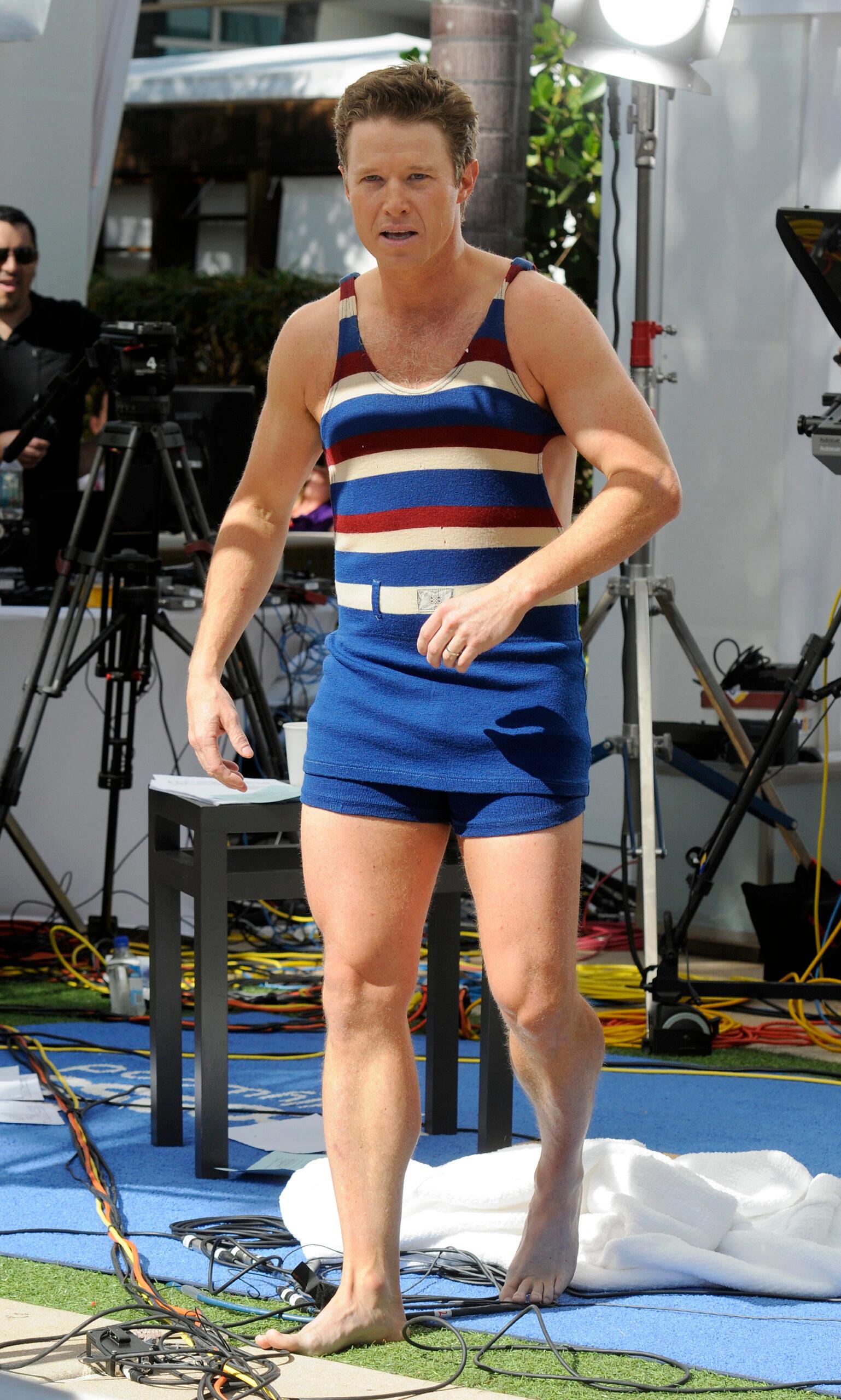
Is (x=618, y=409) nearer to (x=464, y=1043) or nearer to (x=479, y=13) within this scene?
(x=464, y=1043)

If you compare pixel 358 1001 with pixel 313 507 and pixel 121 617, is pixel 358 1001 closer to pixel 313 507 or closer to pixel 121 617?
pixel 121 617

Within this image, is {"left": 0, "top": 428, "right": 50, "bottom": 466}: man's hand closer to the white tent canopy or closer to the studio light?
the studio light

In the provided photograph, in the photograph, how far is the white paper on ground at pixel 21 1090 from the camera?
3541 mm

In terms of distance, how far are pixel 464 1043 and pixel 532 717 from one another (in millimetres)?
2046

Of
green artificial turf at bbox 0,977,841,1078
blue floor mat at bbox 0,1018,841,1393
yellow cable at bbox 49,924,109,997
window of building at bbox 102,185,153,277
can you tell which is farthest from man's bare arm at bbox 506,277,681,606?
window of building at bbox 102,185,153,277

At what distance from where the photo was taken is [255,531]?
237cm

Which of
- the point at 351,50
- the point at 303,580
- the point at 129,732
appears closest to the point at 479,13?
the point at 303,580

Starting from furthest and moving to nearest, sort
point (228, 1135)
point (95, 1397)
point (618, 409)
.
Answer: point (228, 1135) < point (618, 409) < point (95, 1397)

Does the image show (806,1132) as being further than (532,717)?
Yes

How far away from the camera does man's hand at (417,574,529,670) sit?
2.01m

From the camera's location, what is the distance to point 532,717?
224 centimetres

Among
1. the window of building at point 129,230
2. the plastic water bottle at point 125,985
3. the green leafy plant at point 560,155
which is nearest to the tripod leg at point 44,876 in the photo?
the plastic water bottle at point 125,985

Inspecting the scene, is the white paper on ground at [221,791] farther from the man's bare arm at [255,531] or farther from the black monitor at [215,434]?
the black monitor at [215,434]

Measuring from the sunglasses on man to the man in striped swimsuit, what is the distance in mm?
3880
